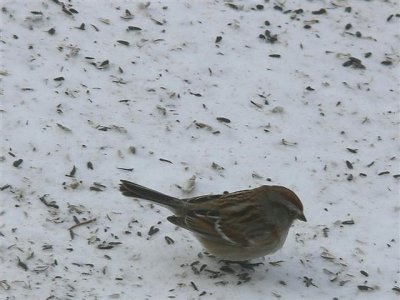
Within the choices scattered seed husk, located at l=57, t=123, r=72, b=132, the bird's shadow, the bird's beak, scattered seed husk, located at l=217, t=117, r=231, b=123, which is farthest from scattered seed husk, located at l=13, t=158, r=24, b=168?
the bird's beak

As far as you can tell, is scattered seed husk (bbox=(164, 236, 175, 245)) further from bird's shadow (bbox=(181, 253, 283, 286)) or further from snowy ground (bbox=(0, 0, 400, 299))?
bird's shadow (bbox=(181, 253, 283, 286))

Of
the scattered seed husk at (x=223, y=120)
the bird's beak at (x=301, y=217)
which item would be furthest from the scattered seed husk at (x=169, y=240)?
the scattered seed husk at (x=223, y=120)

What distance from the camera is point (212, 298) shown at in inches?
208

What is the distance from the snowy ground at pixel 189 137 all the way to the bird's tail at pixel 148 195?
0.77ft

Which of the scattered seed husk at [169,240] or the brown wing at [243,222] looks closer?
the brown wing at [243,222]

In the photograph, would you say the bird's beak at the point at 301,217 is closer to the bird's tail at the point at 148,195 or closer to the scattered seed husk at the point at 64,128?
the bird's tail at the point at 148,195

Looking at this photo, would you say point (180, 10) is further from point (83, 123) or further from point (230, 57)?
point (83, 123)

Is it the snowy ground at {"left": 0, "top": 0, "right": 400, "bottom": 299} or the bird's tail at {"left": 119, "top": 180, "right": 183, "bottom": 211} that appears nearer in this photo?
the snowy ground at {"left": 0, "top": 0, "right": 400, "bottom": 299}

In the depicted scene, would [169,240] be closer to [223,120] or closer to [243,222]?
[243,222]

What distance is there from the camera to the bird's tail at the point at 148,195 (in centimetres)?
565

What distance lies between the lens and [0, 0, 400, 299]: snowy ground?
5.50 metres

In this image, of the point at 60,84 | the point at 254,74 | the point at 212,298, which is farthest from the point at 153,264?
the point at 254,74

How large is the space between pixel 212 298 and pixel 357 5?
4038mm

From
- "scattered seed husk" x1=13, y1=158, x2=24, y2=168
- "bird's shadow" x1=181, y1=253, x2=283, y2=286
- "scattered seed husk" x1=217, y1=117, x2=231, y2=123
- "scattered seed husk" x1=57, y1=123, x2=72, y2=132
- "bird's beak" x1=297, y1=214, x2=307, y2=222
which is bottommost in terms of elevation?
"bird's shadow" x1=181, y1=253, x2=283, y2=286
